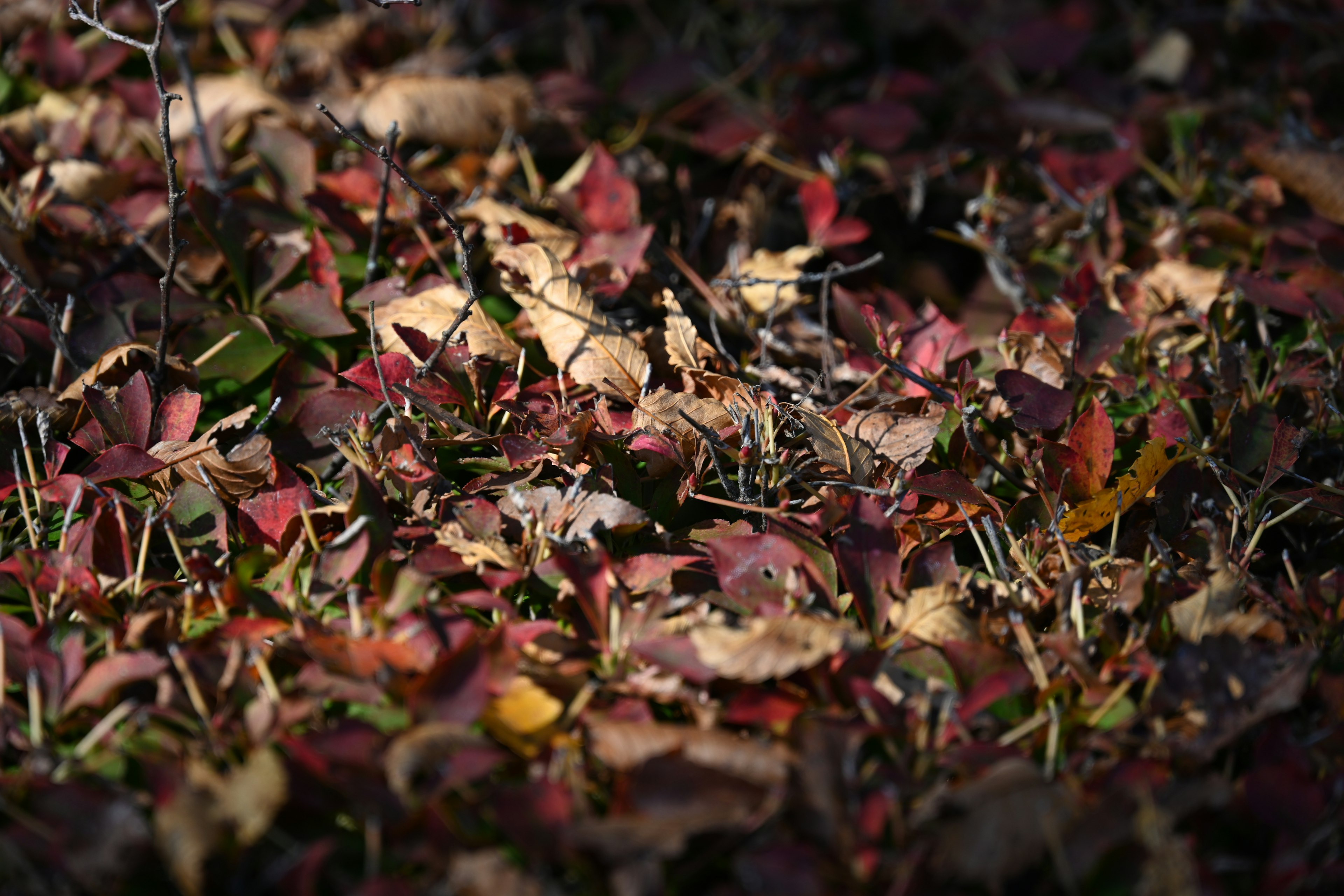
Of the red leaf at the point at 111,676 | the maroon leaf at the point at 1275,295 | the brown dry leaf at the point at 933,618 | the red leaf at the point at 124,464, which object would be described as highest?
the maroon leaf at the point at 1275,295

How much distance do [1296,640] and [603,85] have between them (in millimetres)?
1423

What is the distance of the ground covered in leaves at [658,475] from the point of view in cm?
74

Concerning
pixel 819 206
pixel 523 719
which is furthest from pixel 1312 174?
pixel 523 719

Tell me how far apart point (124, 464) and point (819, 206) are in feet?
3.13

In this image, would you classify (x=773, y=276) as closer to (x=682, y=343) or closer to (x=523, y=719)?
(x=682, y=343)

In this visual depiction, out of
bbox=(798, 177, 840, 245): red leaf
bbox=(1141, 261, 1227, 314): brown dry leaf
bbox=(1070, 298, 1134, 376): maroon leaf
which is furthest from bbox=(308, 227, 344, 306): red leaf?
bbox=(1141, 261, 1227, 314): brown dry leaf

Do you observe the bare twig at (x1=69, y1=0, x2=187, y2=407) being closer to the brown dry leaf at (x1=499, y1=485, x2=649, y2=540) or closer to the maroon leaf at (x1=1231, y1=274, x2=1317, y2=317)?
the brown dry leaf at (x1=499, y1=485, x2=649, y2=540)

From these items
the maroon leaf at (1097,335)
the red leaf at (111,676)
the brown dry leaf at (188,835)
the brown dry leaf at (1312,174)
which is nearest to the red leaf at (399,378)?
the red leaf at (111,676)

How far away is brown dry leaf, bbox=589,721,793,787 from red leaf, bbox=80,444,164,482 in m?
0.55

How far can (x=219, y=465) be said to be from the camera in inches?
39.8

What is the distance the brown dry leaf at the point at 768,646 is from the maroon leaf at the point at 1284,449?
52cm

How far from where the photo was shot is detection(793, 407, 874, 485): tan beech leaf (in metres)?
1.05

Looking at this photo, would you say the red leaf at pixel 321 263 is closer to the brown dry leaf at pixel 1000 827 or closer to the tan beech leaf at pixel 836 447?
the tan beech leaf at pixel 836 447

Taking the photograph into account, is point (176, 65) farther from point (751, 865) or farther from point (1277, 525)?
point (1277, 525)
